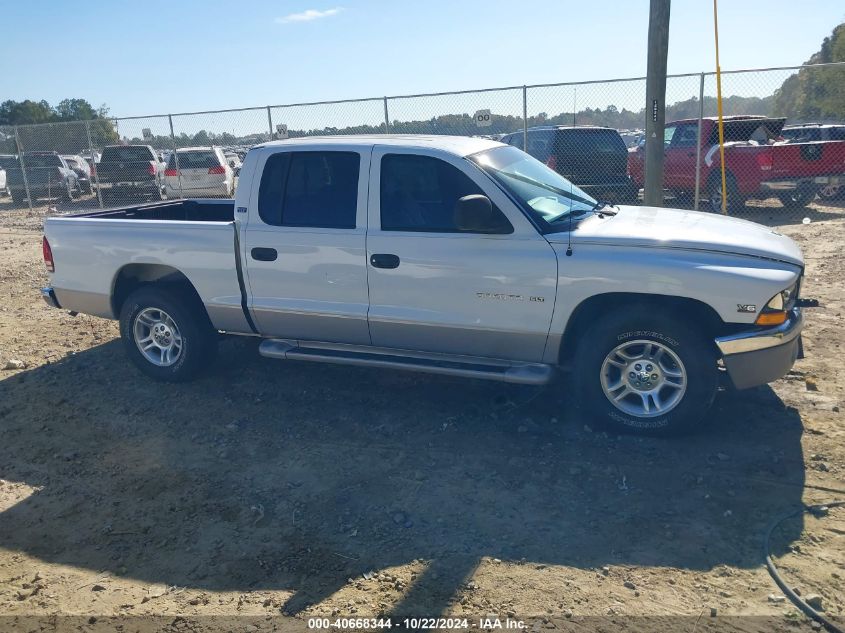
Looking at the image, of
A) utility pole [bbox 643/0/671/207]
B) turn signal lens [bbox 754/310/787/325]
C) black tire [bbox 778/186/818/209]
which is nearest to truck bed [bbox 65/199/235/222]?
utility pole [bbox 643/0/671/207]

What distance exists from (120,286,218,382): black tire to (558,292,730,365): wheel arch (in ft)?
9.70

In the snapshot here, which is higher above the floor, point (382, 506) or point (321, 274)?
point (321, 274)

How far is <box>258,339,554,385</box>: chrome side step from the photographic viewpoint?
4766 mm

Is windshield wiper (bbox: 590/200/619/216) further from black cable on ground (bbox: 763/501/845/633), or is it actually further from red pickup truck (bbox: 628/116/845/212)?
red pickup truck (bbox: 628/116/845/212)

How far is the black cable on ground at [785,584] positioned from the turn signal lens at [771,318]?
1.09 metres

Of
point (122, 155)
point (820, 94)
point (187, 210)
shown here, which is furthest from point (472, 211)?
point (820, 94)

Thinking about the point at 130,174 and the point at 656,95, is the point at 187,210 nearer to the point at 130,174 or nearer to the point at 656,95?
the point at 656,95

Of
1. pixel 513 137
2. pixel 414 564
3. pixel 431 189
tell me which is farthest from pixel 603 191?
pixel 414 564

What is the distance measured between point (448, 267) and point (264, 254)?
1.48 metres

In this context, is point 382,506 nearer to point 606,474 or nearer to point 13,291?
point 606,474

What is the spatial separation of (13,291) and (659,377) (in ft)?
29.1

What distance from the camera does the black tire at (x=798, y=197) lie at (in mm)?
13355

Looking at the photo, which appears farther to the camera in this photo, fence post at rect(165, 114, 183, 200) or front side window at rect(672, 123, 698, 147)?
fence post at rect(165, 114, 183, 200)

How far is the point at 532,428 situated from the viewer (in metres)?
4.95
